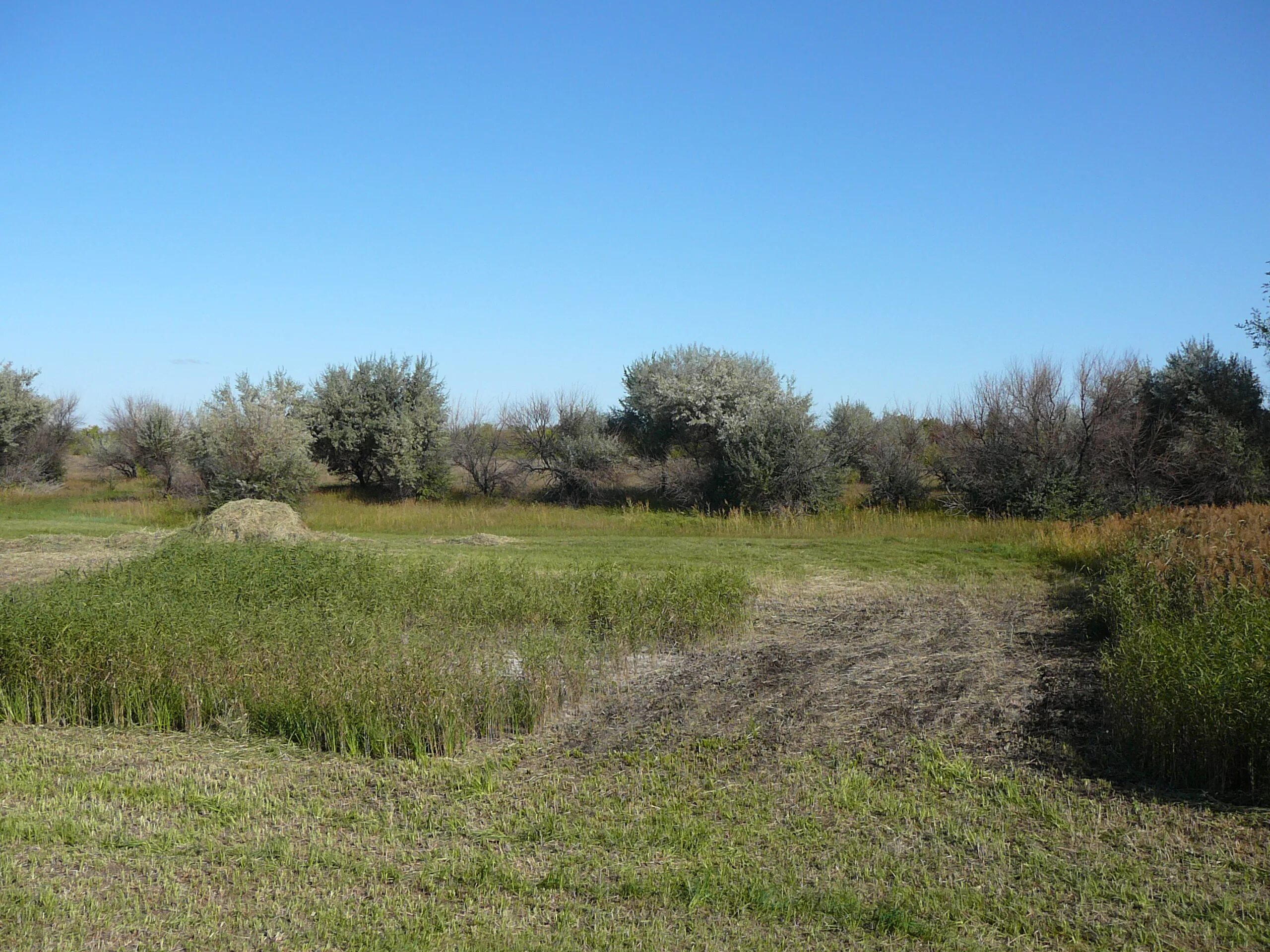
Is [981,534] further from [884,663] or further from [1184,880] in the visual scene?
[1184,880]

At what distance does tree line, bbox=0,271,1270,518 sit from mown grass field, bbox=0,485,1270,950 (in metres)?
14.0

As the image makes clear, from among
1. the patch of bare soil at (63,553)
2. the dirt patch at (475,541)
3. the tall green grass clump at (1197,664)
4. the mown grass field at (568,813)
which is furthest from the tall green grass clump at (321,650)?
the dirt patch at (475,541)

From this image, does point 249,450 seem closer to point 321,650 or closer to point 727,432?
point 727,432

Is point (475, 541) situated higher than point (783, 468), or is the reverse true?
point (783, 468)

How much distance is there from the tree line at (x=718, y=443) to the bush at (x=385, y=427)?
0.07 m

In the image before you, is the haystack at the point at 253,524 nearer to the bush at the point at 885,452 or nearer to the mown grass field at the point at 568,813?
the mown grass field at the point at 568,813

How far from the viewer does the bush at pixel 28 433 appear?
31.8 m

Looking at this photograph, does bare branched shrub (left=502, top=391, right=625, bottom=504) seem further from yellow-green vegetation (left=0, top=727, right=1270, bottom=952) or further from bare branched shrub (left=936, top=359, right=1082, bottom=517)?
yellow-green vegetation (left=0, top=727, right=1270, bottom=952)

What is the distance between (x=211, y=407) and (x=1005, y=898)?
2384cm

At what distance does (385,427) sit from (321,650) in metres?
22.1

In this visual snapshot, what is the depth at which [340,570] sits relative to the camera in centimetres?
1184

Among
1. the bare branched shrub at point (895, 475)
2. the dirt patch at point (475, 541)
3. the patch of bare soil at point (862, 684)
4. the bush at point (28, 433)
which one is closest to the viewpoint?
the patch of bare soil at point (862, 684)

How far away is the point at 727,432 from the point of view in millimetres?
26703

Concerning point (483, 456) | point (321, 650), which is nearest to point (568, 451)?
point (483, 456)
